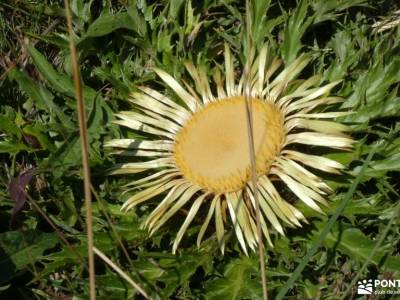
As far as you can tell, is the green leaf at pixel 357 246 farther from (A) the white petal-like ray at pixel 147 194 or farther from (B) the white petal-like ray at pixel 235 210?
(A) the white petal-like ray at pixel 147 194

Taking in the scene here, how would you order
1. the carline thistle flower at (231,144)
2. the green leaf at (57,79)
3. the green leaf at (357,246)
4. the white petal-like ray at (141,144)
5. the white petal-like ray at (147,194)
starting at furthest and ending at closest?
the green leaf at (57,79) → the white petal-like ray at (141,144) → the white petal-like ray at (147,194) → the carline thistle flower at (231,144) → the green leaf at (357,246)

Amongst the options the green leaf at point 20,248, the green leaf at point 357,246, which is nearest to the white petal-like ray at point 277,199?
the green leaf at point 357,246

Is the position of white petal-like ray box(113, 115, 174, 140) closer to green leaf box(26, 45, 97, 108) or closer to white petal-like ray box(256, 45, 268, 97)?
green leaf box(26, 45, 97, 108)

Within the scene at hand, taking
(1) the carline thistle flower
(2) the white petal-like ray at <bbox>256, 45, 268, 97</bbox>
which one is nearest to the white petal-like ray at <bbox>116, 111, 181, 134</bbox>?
(1) the carline thistle flower

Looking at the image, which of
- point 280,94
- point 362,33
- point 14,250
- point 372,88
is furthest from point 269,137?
point 14,250

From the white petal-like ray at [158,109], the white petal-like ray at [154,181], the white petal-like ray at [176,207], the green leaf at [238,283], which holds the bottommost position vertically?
the green leaf at [238,283]

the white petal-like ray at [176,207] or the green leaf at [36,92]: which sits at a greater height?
the green leaf at [36,92]

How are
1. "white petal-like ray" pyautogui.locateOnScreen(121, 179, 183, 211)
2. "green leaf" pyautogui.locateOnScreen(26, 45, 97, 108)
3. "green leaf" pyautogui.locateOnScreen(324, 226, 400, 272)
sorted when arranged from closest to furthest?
"green leaf" pyautogui.locateOnScreen(324, 226, 400, 272)
"white petal-like ray" pyautogui.locateOnScreen(121, 179, 183, 211)
"green leaf" pyautogui.locateOnScreen(26, 45, 97, 108)
